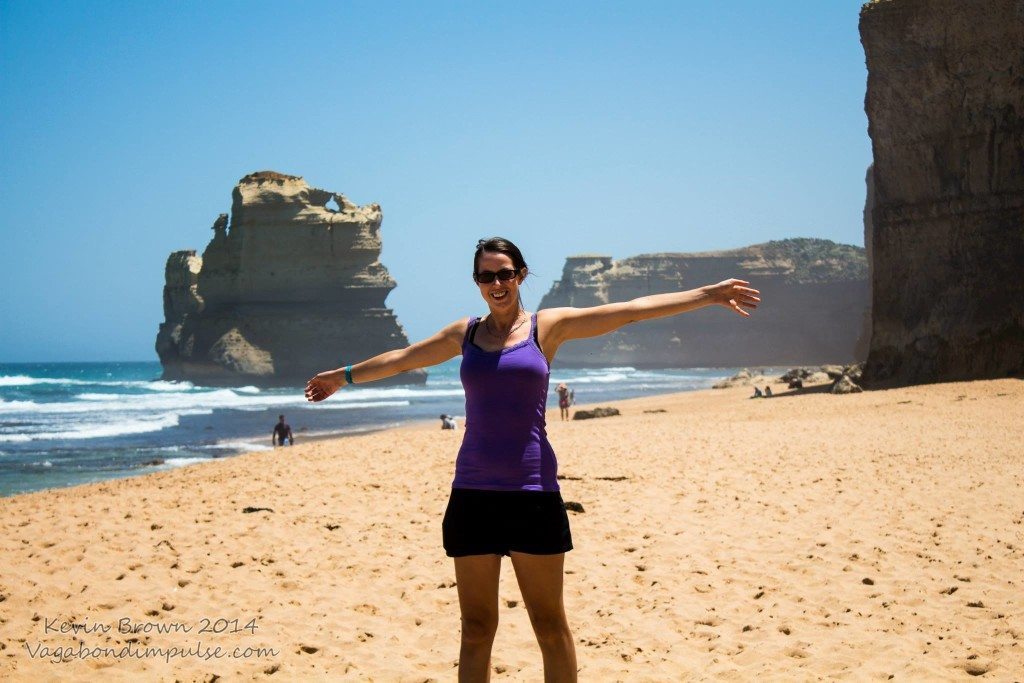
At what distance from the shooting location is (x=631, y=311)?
3238 mm

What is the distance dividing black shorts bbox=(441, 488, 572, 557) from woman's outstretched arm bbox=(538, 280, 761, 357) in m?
0.53

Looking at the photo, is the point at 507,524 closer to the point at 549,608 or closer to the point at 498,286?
the point at 549,608

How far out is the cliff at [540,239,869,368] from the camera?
4193 inches

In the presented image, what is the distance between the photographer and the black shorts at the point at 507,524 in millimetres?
2969

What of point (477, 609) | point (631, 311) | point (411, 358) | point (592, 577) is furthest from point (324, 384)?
point (592, 577)

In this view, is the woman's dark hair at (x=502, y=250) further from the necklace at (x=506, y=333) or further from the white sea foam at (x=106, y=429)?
the white sea foam at (x=106, y=429)

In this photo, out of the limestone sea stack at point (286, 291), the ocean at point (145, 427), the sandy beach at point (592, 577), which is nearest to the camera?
the sandy beach at point (592, 577)

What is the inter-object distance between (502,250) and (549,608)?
1.21 meters

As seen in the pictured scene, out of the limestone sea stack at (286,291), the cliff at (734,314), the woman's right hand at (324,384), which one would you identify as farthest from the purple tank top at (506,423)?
the cliff at (734,314)

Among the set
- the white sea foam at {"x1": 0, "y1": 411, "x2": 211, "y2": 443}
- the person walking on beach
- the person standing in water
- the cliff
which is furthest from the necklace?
the cliff

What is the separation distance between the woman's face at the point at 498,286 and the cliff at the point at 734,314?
101m

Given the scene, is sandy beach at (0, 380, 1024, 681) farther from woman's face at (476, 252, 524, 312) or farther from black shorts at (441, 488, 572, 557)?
woman's face at (476, 252, 524, 312)

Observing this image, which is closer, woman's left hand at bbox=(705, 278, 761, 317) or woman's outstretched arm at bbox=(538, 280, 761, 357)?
woman's outstretched arm at bbox=(538, 280, 761, 357)

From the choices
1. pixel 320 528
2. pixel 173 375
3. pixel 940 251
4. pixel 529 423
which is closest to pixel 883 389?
pixel 940 251
